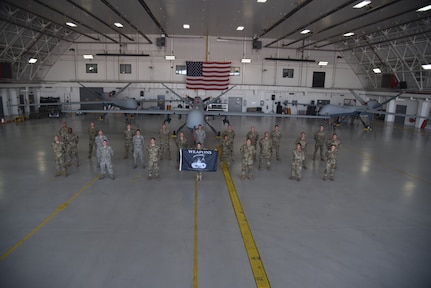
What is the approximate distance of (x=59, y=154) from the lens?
33.4ft

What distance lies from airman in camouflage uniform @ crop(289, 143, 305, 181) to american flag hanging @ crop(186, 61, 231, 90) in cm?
2074

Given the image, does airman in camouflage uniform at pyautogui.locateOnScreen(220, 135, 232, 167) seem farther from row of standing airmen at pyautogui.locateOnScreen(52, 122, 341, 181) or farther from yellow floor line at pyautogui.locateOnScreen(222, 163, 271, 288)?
yellow floor line at pyautogui.locateOnScreen(222, 163, 271, 288)

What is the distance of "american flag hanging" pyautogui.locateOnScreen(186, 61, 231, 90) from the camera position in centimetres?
2967

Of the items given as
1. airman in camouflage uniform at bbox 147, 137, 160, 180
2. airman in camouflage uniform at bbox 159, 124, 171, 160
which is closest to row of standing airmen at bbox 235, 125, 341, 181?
airman in camouflage uniform at bbox 159, 124, 171, 160

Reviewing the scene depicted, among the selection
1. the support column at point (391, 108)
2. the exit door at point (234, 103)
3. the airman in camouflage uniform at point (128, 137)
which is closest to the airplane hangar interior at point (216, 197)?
the airman in camouflage uniform at point (128, 137)

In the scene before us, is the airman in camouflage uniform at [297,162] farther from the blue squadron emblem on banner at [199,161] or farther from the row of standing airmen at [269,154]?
the blue squadron emblem on banner at [199,161]

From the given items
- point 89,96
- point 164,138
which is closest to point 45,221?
point 164,138

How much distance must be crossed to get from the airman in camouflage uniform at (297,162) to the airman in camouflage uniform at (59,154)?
8.81m

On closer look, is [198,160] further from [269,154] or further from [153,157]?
[269,154]

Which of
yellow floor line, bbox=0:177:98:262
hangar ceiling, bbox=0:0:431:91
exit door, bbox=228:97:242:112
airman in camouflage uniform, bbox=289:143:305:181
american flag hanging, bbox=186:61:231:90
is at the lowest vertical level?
yellow floor line, bbox=0:177:98:262

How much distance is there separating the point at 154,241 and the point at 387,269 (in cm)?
492

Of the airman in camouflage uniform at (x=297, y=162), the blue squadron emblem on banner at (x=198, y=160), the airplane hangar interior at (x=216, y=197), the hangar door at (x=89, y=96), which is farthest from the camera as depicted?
the hangar door at (x=89, y=96)

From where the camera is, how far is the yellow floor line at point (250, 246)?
200 inches

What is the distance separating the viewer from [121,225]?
272 inches
